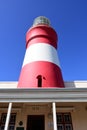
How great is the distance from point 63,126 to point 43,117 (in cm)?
90

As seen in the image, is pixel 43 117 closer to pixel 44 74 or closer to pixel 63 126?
pixel 63 126

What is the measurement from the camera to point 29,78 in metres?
8.66

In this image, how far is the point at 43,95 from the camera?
6.22 meters

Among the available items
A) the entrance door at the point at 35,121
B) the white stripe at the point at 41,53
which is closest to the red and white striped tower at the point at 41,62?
the white stripe at the point at 41,53

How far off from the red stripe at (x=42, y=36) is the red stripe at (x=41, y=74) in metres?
1.99

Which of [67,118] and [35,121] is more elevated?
[67,118]

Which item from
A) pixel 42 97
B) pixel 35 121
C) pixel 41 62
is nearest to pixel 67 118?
pixel 35 121

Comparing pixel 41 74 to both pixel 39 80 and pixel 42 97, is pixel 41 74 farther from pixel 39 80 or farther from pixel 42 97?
pixel 42 97

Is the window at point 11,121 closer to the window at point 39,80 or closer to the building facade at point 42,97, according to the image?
the building facade at point 42,97

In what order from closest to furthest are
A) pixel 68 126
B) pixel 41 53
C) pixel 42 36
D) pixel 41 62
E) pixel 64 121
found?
pixel 68 126 < pixel 64 121 < pixel 41 62 < pixel 41 53 < pixel 42 36

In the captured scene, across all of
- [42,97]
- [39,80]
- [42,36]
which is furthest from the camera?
[42,36]

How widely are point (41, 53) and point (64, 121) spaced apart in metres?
3.97

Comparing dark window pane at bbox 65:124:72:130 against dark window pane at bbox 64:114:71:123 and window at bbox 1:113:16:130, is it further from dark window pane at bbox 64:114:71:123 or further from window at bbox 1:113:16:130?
window at bbox 1:113:16:130

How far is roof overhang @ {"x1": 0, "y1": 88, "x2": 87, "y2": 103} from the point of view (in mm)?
6184
